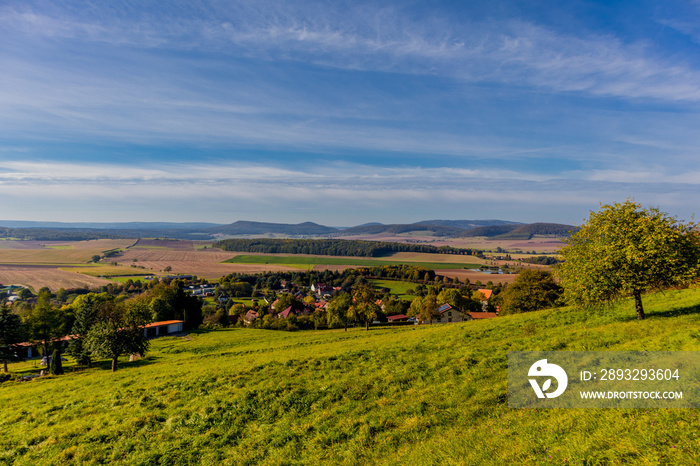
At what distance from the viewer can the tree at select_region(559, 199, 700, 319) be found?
2098 cm

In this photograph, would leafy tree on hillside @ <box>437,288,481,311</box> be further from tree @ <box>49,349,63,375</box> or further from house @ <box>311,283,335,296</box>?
tree @ <box>49,349,63,375</box>

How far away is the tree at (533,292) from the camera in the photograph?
57094mm

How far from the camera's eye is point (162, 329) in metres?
63.1

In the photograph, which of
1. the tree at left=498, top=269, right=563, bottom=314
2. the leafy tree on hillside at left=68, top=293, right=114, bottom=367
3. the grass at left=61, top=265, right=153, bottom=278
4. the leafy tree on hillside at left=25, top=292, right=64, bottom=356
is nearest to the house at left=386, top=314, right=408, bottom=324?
the tree at left=498, top=269, right=563, bottom=314

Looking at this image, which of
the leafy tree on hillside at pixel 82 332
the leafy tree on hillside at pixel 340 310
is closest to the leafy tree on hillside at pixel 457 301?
the leafy tree on hillside at pixel 340 310

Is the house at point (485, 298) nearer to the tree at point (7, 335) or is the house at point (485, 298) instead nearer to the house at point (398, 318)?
the house at point (398, 318)

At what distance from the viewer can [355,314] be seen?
219 ft

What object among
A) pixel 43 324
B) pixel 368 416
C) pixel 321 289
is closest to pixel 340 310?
pixel 43 324

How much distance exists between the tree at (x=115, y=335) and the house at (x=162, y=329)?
25.9 metres

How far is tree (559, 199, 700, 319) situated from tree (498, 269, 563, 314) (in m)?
35.8

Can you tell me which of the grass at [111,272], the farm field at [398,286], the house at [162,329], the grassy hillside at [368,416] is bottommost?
the farm field at [398,286]

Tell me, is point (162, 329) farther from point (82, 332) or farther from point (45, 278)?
→ point (45, 278)

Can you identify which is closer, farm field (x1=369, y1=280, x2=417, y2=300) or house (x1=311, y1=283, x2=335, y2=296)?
farm field (x1=369, y1=280, x2=417, y2=300)

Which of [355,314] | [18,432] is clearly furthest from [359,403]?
[355,314]
